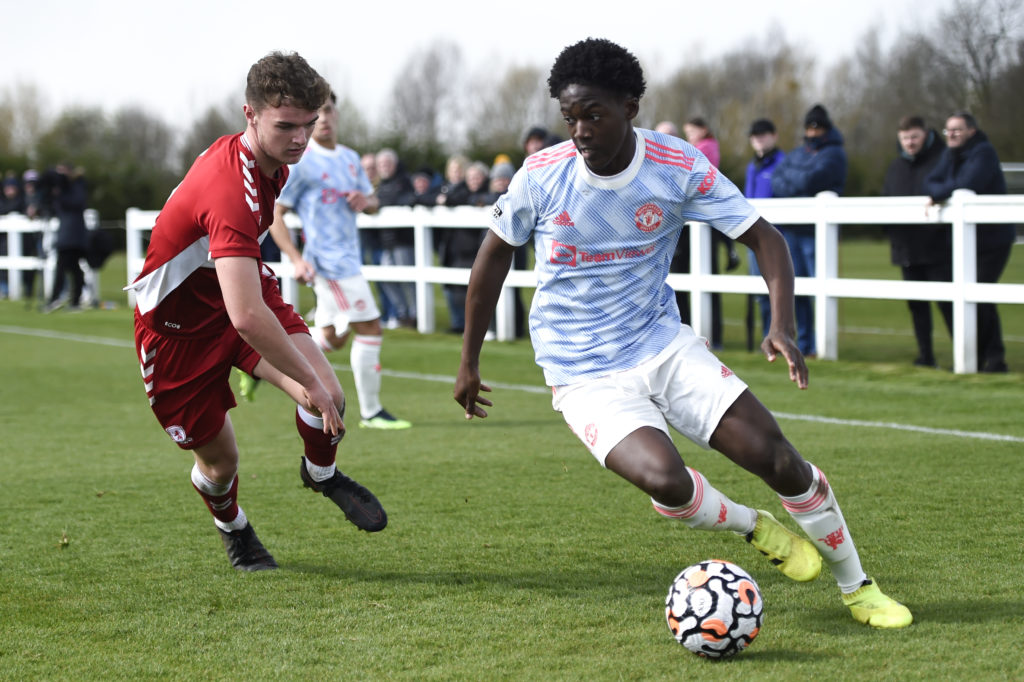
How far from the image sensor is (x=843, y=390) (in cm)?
966

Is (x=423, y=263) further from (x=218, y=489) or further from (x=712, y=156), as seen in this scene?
(x=218, y=489)

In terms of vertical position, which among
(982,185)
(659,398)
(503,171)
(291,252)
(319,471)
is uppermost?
(503,171)

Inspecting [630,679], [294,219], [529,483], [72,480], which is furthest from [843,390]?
[294,219]

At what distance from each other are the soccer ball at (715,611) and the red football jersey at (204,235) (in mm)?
1787

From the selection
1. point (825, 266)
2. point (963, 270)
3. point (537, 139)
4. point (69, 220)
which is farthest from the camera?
point (69, 220)

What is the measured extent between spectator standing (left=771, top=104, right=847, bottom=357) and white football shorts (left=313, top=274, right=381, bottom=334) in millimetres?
4543

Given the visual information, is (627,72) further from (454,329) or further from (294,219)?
(294,219)

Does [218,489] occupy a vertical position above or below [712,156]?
below

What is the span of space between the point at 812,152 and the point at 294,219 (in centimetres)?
766

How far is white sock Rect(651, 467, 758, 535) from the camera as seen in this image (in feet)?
13.1

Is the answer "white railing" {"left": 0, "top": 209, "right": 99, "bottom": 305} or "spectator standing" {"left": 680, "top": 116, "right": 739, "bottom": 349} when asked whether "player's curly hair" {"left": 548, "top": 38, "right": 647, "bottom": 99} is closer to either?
"spectator standing" {"left": 680, "top": 116, "right": 739, "bottom": 349}

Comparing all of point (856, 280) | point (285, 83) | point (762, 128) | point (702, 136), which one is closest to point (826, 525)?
point (285, 83)

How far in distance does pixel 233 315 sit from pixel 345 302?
15.2ft

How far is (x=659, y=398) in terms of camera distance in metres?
4.16
